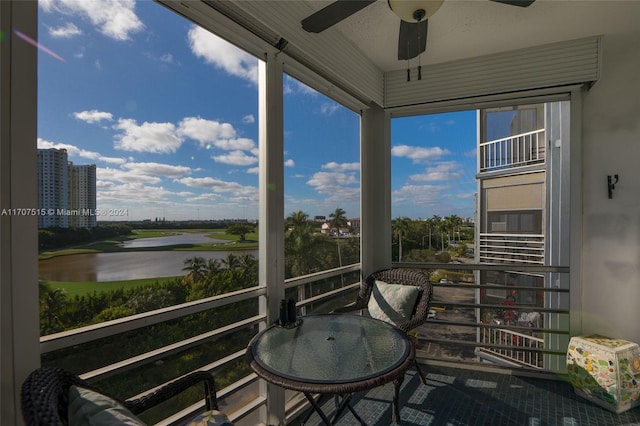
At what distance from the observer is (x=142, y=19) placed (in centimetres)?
153

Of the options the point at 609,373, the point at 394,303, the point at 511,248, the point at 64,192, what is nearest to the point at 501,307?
the point at 511,248

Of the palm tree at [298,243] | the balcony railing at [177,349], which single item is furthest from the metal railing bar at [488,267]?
the balcony railing at [177,349]

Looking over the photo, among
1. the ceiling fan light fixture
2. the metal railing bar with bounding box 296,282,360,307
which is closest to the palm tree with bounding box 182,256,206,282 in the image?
the metal railing bar with bounding box 296,282,360,307

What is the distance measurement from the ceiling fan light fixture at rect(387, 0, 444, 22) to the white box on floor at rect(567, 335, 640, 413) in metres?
2.82

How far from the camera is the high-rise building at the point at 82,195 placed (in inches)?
48.6

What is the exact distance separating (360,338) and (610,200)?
8.88 ft

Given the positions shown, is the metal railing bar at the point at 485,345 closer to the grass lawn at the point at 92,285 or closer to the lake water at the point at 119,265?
the lake water at the point at 119,265

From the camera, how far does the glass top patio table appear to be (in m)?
1.34

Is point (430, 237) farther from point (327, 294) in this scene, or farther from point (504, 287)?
point (327, 294)

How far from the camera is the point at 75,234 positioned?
4.12 feet

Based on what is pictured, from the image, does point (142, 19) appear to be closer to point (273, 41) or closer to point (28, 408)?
point (273, 41)

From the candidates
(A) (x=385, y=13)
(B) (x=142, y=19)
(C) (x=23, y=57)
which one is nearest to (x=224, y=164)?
(B) (x=142, y=19)

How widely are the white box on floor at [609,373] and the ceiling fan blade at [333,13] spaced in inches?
121

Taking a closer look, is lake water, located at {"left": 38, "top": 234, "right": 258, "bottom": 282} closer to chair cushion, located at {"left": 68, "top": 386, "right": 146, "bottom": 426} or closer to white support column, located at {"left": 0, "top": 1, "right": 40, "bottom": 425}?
Result: white support column, located at {"left": 0, "top": 1, "right": 40, "bottom": 425}
